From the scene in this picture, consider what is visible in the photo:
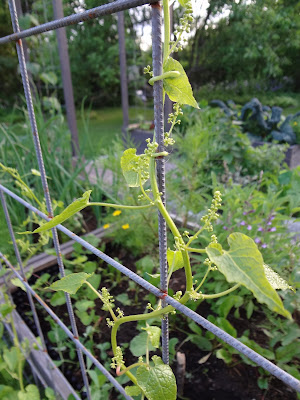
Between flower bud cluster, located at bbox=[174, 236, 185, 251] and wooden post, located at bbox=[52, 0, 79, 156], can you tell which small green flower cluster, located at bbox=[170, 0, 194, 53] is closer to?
flower bud cluster, located at bbox=[174, 236, 185, 251]

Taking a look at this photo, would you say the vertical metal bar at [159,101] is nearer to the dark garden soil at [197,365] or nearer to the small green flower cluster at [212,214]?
the small green flower cluster at [212,214]

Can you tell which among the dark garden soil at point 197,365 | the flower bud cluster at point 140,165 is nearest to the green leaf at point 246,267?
the flower bud cluster at point 140,165

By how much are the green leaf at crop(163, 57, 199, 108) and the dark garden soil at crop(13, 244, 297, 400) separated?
939 millimetres

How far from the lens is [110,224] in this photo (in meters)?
1.81

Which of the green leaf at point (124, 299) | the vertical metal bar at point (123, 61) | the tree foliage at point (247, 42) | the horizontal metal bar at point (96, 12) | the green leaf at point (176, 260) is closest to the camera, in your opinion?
the horizontal metal bar at point (96, 12)

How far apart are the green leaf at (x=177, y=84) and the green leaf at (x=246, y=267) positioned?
167mm

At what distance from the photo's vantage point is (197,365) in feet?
3.55

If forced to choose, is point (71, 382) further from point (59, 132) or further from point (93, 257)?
point (59, 132)

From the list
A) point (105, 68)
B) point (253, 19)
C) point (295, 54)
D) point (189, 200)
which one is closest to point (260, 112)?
point (189, 200)

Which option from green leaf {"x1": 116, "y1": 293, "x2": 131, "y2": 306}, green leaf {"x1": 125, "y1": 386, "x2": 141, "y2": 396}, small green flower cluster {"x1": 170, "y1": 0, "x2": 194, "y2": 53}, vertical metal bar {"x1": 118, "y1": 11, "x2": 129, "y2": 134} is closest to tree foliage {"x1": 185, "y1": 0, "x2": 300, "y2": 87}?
vertical metal bar {"x1": 118, "y1": 11, "x2": 129, "y2": 134}

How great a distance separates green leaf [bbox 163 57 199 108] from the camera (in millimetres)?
365

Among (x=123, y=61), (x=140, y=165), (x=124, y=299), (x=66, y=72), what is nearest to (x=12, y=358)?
(x=124, y=299)

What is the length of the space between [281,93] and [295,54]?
1.25m

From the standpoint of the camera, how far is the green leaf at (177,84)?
1.20 ft
